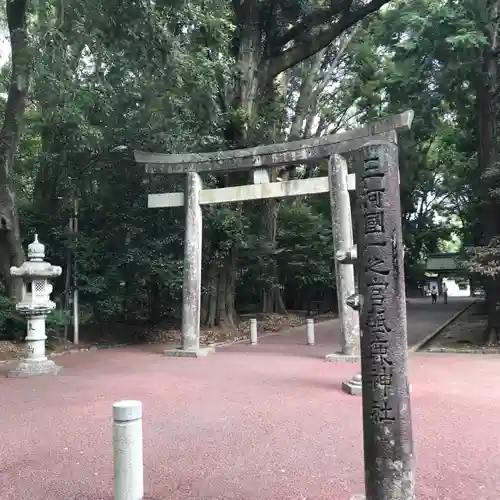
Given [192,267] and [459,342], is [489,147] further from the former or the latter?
[192,267]

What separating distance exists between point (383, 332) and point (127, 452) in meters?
2.09

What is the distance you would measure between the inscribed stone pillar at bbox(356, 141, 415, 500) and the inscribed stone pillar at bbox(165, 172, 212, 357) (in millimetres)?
9300

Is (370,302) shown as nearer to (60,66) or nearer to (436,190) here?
(60,66)

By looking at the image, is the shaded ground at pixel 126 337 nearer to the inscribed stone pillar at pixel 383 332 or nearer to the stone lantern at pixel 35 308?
the stone lantern at pixel 35 308

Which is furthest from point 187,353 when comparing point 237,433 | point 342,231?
point 237,433

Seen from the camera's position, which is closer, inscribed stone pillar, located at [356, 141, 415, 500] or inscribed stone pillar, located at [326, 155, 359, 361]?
inscribed stone pillar, located at [356, 141, 415, 500]

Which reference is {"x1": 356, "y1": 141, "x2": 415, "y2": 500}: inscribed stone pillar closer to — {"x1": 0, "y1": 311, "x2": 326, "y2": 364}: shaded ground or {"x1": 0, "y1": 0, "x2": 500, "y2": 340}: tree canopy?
{"x1": 0, "y1": 0, "x2": 500, "y2": 340}: tree canopy

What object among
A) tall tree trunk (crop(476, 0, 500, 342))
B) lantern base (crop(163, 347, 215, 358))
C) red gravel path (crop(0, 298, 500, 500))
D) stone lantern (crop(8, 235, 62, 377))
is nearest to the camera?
red gravel path (crop(0, 298, 500, 500))

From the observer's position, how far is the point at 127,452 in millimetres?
3939

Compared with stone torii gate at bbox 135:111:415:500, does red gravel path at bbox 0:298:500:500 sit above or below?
below

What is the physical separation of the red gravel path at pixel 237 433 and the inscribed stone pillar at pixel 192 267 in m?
2.28

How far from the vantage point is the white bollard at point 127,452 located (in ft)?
12.9

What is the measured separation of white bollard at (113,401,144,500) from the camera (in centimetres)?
393

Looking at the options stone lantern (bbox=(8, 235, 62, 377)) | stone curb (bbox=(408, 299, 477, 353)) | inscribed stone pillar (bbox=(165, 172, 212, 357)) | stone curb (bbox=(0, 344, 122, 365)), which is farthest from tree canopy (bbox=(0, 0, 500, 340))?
stone lantern (bbox=(8, 235, 62, 377))
